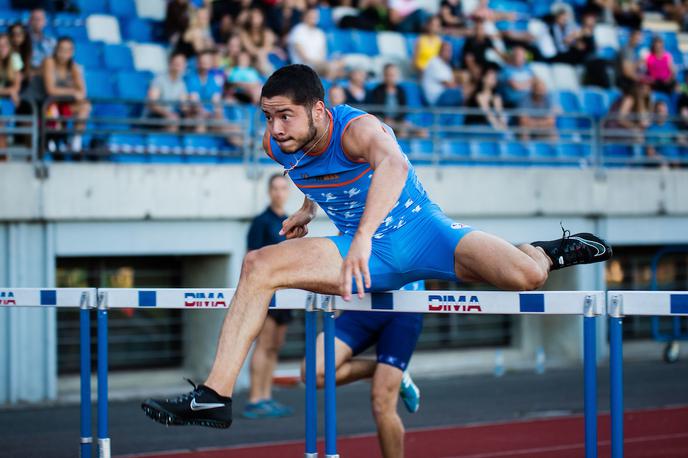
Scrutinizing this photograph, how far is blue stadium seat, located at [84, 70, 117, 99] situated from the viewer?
13172 millimetres

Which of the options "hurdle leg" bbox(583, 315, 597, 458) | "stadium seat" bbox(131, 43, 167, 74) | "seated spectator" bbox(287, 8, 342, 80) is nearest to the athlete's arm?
"hurdle leg" bbox(583, 315, 597, 458)

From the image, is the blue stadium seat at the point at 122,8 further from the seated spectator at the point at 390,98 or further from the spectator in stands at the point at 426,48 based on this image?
the spectator in stands at the point at 426,48

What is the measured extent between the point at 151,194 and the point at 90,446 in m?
6.32

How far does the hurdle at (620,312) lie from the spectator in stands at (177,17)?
10.3 metres

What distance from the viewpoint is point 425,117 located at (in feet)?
50.4

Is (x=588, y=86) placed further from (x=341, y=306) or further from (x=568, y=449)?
(x=341, y=306)

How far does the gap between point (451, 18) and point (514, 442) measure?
31.4 ft

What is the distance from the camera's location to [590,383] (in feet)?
15.5

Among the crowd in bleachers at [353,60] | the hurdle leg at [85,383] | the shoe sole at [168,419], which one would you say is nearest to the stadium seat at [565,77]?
the crowd in bleachers at [353,60]

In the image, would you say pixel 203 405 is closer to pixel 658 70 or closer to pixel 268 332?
pixel 268 332

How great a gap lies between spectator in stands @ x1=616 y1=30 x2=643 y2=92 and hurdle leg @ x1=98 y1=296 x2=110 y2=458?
12096 mm

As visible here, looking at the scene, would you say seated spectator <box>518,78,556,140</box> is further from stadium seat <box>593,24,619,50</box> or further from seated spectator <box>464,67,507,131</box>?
stadium seat <box>593,24,619,50</box>

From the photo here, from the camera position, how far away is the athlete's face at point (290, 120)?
5188 millimetres

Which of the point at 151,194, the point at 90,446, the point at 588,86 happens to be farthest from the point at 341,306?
the point at 588,86
